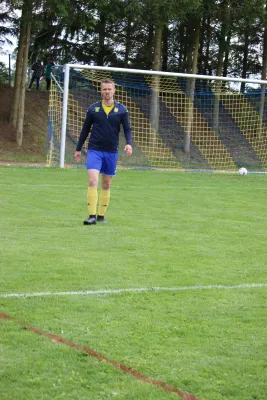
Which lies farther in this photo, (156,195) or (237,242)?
(156,195)

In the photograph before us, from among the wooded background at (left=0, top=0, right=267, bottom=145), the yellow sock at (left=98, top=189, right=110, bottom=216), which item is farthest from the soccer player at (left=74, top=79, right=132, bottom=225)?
the wooded background at (left=0, top=0, right=267, bottom=145)

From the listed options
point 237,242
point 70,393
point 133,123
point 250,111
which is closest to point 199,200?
point 237,242

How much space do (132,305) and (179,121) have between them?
25237 mm

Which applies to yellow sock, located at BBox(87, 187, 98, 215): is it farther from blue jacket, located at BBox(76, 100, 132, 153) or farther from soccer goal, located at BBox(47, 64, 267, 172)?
soccer goal, located at BBox(47, 64, 267, 172)

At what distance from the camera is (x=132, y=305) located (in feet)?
19.8

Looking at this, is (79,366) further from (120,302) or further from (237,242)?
(237,242)

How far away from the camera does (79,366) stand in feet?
14.9

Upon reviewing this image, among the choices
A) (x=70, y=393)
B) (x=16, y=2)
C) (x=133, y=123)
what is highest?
(x=16, y=2)

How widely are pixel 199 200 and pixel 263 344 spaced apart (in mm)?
9970

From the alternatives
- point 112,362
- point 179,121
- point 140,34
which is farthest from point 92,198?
point 140,34

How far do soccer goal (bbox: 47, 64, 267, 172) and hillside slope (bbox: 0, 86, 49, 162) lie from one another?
2.05 metres

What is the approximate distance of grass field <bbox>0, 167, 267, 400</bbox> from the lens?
4340mm

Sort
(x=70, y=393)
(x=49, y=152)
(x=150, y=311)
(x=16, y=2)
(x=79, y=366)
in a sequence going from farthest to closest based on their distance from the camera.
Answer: (x=16, y=2)
(x=49, y=152)
(x=150, y=311)
(x=79, y=366)
(x=70, y=393)

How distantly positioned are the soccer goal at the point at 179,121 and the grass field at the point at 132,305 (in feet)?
49.7
